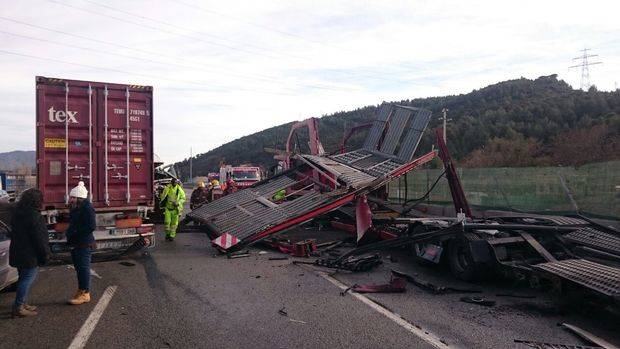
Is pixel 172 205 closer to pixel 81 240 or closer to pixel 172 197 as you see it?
pixel 172 197

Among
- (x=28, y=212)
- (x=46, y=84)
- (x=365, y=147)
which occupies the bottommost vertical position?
(x=28, y=212)

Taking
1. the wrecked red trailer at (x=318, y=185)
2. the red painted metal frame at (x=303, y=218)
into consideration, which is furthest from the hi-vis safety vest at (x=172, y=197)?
the red painted metal frame at (x=303, y=218)

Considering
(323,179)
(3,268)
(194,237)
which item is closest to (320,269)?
(323,179)

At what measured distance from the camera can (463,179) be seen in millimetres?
19641

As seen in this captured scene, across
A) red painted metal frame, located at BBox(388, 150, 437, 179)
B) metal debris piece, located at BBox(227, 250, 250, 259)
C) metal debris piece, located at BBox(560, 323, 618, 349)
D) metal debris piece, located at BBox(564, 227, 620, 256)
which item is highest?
red painted metal frame, located at BBox(388, 150, 437, 179)

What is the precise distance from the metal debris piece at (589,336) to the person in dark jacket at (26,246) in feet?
20.3

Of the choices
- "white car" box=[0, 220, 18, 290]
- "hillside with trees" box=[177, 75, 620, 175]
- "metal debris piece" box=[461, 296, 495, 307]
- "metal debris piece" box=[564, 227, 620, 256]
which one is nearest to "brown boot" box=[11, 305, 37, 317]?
"white car" box=[0, 220, 18, 290]

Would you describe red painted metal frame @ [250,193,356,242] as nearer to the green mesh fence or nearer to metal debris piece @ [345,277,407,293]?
metal debris piece @ [345,277,407,293]

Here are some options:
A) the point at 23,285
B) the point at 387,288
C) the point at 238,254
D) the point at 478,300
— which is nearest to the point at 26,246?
the point at 23,285

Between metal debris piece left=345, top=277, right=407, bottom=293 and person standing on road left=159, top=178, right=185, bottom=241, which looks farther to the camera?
person standing on road left=159, top=178, right=185, bottom=241

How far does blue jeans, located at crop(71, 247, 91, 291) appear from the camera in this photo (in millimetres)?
6781

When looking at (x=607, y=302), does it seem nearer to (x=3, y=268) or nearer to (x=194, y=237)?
(x=3, y=268)

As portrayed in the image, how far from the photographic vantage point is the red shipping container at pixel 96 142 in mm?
9445

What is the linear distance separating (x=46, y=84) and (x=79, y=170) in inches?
66.1
